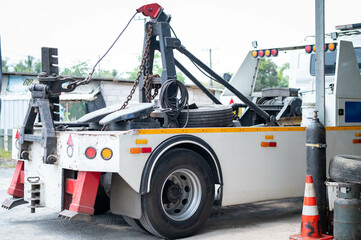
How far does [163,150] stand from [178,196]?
671 mm

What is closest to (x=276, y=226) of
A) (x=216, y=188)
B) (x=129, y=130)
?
(x=216, y=188)

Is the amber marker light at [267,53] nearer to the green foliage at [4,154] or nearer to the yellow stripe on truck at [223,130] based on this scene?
the yellow stripe on truck at [223,130]

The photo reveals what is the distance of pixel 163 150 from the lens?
20.1 ft

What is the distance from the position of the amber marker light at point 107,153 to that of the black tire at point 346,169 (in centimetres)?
262

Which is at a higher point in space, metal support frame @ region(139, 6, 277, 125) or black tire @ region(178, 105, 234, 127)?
metal support frame @ region(139, 6, 277, 125)

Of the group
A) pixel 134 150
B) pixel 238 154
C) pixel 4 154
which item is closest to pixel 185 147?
pixel 238 154

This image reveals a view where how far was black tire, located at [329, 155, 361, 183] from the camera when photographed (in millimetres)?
6035

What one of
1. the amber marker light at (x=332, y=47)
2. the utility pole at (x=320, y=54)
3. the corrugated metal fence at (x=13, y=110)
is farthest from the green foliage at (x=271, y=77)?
the utility pole at (x=320, y=54)

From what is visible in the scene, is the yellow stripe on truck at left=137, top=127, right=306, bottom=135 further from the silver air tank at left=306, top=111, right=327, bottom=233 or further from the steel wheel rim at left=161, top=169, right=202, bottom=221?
the silver air tank at left=306, top=111, right=327, bottom=233

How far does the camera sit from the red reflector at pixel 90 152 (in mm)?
5926

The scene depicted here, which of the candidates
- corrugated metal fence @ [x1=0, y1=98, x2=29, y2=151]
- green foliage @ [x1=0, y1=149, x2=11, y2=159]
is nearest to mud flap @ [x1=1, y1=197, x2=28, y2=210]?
green foliage @ [x1=0, y1=149, x2=11, y2=159]

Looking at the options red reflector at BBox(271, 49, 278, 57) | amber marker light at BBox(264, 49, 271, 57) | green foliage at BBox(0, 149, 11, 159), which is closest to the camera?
red reflector at BBox(271, 49, 278, 57)

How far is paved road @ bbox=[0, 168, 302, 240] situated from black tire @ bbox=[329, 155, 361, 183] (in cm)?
93

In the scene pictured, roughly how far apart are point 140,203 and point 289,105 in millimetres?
3263
